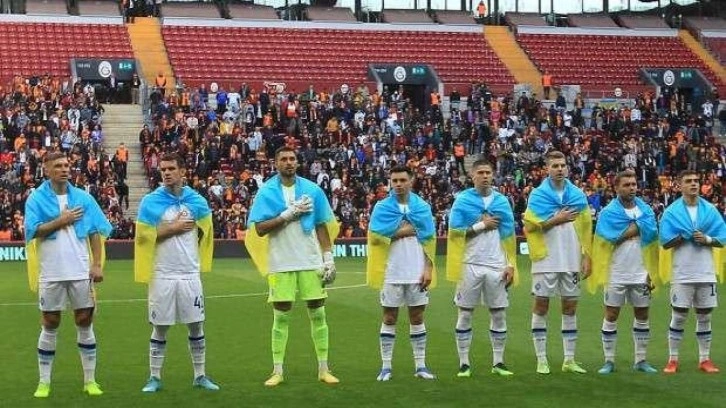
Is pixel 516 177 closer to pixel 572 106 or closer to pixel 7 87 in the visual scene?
pixel 572 106

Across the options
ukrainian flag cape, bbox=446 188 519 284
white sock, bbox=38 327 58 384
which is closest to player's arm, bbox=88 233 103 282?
white sock, bbox=38 327 58 384

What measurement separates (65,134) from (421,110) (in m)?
16.8

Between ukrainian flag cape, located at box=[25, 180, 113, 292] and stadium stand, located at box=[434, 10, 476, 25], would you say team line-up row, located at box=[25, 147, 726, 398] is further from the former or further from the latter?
stadium stand, located at box=[434, 10, 476, 25]

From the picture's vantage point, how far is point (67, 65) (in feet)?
156

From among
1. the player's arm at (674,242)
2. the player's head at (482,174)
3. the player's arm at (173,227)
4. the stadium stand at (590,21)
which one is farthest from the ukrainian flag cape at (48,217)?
the stadium stand at (590,21)

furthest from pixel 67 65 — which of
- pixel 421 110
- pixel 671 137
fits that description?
pixel 671 137

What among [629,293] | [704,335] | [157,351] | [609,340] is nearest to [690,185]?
[629,293]

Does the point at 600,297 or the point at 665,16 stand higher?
the point at 665,16

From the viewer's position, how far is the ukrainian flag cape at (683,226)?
45.1ft

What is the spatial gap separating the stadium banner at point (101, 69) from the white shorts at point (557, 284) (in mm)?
35534

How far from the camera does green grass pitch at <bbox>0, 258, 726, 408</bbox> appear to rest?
11867mm

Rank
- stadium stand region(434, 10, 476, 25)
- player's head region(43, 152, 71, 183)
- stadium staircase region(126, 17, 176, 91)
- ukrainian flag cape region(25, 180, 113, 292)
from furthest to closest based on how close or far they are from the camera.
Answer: stadium stand region(434, 10, 476, 25) → stadium staircase region(126, 17, 176, 91) → player's head region(43, 152, 71, 183) → ukrainian flag cape region(25, 180, 113, 292)

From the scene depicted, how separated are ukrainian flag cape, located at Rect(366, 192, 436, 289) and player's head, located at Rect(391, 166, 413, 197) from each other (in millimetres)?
114

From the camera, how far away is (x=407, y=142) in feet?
141
